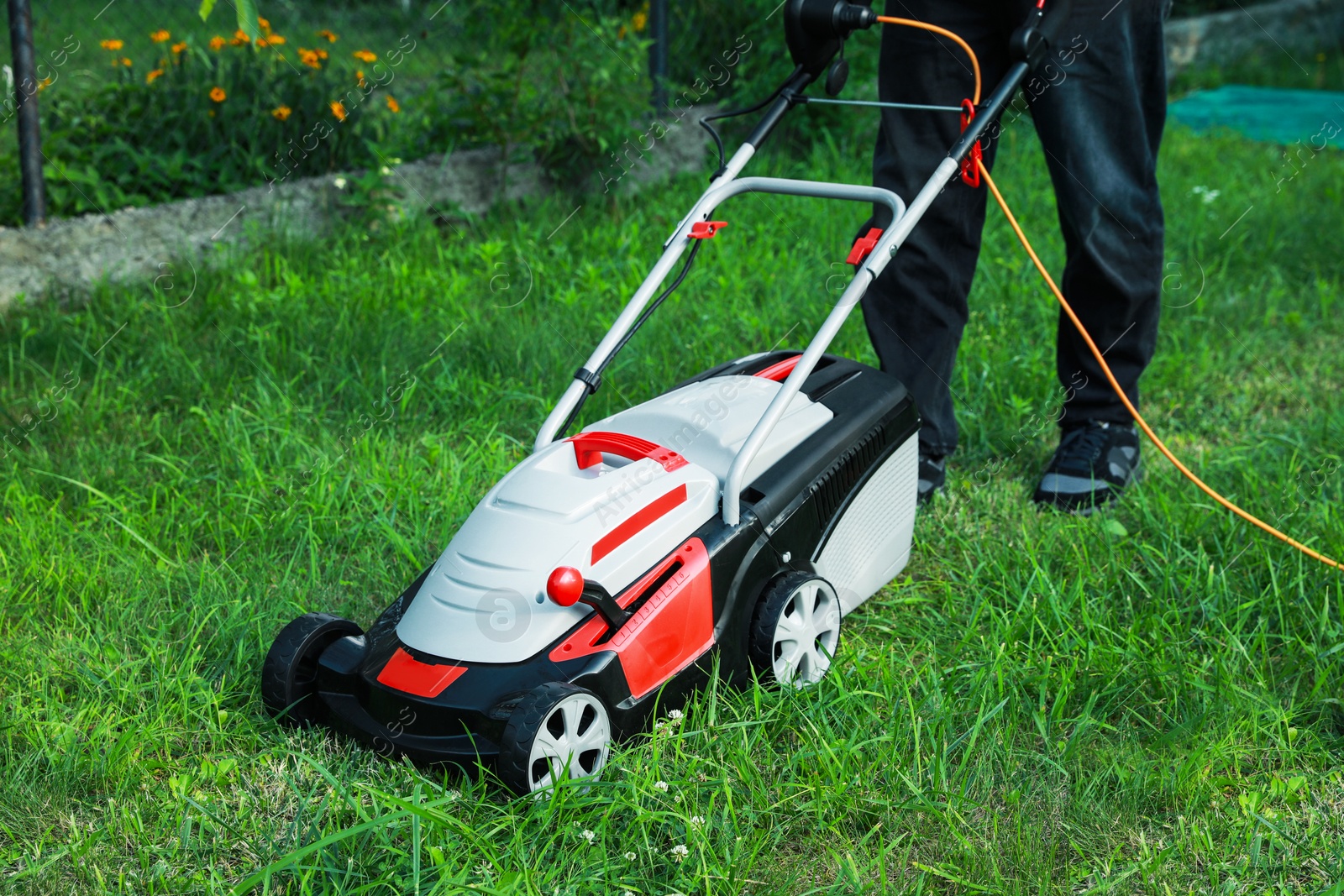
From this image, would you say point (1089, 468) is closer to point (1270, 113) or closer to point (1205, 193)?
point (1205, 193)

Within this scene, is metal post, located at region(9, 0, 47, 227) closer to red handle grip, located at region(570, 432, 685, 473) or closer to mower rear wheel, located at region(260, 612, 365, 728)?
mower rear wheel, located at region(260, 612, 365, 728)

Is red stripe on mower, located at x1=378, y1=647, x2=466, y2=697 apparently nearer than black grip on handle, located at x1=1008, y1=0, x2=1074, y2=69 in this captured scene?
Yes

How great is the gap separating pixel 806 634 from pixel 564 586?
49 centimetres

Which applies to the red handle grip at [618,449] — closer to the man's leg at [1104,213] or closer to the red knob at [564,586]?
the red knob at [564,586]

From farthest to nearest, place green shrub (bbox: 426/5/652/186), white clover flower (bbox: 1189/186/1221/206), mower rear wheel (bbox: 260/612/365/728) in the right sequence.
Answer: white clover flower (bbox: 1189/186/1221/206) → green shrub (bbox: 426/5/652/186) → mower rear wheel (bbox: 260/612/365/728)

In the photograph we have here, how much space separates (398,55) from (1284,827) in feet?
13.7

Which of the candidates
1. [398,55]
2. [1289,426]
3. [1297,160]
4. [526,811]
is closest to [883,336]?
[1289,426]

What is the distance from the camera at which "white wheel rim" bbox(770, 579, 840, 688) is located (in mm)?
1797

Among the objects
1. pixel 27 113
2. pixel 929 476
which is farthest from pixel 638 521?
pixel 27 113

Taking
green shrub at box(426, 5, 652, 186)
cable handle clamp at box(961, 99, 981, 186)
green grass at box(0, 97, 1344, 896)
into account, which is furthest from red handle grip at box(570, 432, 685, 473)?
green shrub at box(426, 5, 652, 186)

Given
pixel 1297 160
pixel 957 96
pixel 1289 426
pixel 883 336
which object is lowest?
pixel 1297 160

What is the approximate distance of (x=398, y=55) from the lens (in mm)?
4668

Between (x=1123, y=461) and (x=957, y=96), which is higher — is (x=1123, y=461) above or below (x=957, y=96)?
below

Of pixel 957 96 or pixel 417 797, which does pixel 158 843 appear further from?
pixel 957 96
